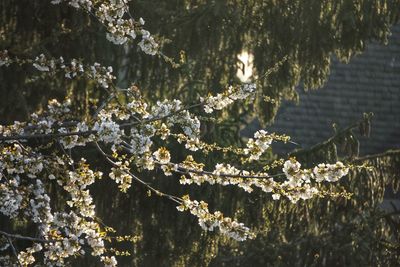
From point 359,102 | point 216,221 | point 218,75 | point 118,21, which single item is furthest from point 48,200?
point 359,102

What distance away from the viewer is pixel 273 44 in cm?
655

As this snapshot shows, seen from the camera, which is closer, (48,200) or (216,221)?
(216,221)

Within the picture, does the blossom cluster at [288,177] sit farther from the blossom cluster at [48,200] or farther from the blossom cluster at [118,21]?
the blossom cluster at [118,21]

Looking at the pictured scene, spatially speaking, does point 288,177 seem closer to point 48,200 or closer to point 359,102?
point 48,200

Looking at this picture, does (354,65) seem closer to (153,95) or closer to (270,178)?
(153,95)

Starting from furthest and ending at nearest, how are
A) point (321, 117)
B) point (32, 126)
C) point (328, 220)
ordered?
point (321, 117), point (328, 220), point (32, 126)

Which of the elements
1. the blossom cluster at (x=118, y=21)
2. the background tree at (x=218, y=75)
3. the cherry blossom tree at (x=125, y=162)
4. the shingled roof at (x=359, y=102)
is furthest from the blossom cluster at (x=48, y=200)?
the shingled roof at (x=359, y=102)

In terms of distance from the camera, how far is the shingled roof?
1450 centimetres

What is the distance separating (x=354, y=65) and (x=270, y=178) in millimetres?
11049

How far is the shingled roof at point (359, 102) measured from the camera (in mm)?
14500

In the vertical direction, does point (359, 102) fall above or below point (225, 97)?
above

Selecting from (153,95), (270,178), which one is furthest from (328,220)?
(270,178)

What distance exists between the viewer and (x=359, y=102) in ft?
48.2

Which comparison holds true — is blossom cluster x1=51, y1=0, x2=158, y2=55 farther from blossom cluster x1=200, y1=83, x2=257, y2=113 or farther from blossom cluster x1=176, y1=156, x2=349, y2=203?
blossom cluster x1=176, y1=156, x2=349, y2=203
